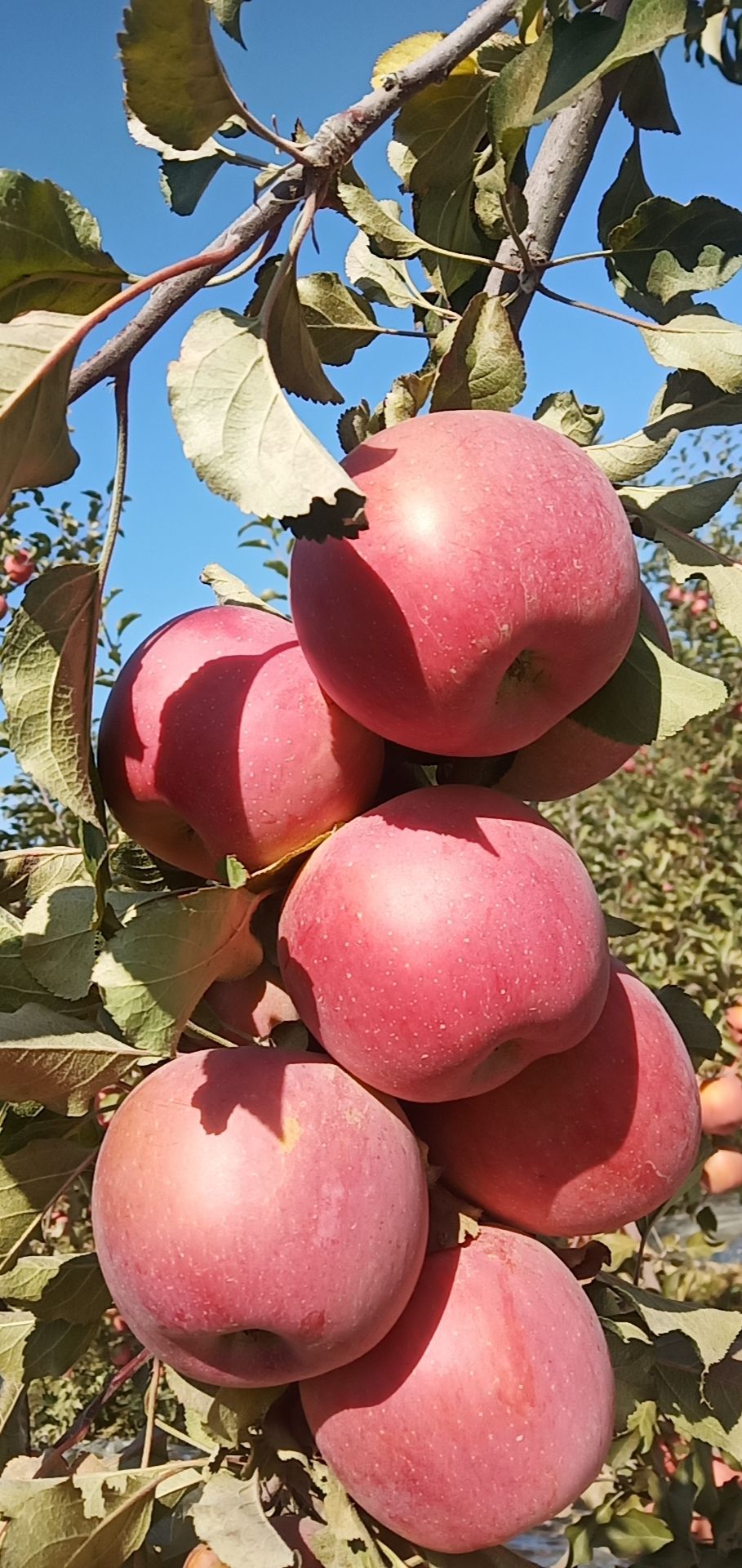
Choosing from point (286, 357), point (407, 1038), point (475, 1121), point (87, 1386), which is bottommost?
point (87, 1386)

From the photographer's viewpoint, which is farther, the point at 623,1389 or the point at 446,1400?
the point at 623,1389

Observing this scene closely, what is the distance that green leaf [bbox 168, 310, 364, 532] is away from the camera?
65 centimetres

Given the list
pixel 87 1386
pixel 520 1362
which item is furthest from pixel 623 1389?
pixel 87 1386

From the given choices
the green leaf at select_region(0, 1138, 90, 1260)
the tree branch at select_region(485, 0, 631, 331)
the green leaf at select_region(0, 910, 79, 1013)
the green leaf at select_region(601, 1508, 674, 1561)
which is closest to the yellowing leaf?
the tree branch at select_region(485, 0, 631, 331)

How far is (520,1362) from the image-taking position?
781 mm

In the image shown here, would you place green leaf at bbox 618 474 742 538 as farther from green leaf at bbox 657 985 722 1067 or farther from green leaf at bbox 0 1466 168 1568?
green leaf at bbox 0 1466 168 1568

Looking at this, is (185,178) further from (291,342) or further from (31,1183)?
(31,1183)

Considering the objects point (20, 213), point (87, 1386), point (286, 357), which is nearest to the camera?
point (20, 213)

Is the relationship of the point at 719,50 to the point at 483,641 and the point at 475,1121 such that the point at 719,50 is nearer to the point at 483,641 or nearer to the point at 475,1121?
the point at 483,641

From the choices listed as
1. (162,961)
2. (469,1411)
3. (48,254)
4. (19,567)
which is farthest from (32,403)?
(19,567)

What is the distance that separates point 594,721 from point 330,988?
0.29m

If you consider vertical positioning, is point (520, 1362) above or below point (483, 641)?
below

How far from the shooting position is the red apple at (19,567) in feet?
11.6

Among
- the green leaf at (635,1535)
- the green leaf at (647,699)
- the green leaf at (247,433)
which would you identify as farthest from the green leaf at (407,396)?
the green leaf at (635,1535)
